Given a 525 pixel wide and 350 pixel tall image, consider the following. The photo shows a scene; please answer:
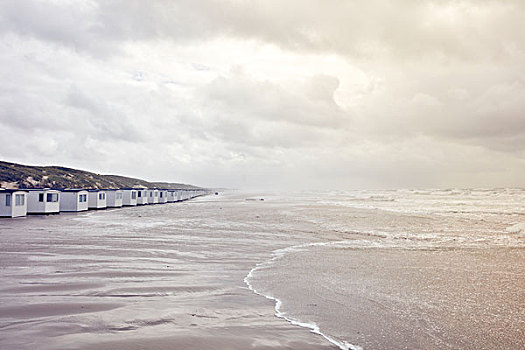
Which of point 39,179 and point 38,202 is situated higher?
point 39,179

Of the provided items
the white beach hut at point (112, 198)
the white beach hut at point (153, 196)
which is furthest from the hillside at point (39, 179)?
the white beach hut at point (112, 198)

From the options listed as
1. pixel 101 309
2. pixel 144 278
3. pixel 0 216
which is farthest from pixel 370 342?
pixel 0 216

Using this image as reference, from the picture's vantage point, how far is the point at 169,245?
756 inches

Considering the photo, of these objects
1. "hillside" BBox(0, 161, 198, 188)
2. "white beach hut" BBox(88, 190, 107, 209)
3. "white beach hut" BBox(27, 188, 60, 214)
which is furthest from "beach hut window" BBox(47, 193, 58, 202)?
"hillside" BBox(0, 161, 198, 188)

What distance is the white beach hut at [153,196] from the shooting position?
248 feet

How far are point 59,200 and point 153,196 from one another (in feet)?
98.8

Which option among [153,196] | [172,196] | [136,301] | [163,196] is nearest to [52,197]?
[153,196]

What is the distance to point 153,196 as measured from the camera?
7769cm

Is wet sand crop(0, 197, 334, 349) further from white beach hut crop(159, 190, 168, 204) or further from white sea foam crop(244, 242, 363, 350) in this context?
white beach hut crop(159, 190, 168, 204)

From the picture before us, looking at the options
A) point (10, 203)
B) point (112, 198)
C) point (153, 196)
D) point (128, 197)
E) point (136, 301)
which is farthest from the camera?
point (153, 196)

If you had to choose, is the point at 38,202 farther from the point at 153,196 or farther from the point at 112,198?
the point at 153,196

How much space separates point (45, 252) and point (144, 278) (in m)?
7.55

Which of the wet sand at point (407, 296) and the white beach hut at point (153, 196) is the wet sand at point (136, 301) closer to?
the wet sand at point (407, 296)

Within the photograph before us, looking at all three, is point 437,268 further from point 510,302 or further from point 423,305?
point 423,305
